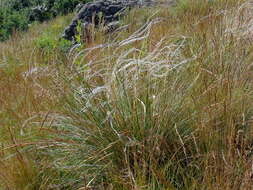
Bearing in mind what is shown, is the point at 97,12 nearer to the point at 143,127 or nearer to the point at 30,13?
the point at 143,127

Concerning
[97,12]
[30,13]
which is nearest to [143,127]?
[97,12]

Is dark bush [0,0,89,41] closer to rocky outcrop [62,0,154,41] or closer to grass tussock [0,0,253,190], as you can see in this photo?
rocky outcrop [62,0,154,41]

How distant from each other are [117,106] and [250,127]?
2.34 ft

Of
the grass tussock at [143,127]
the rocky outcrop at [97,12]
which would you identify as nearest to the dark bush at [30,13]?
the rocky outcrop at [97,12]

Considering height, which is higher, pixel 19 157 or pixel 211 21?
pixel 211 21

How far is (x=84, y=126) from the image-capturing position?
7.47 ft

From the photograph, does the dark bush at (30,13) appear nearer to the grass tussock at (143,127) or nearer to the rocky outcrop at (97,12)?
the rocky outcrop at (97,12)

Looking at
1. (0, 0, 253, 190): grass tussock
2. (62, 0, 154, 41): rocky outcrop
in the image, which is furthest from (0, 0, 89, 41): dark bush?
(0, 0, 253, 190): grass tussock

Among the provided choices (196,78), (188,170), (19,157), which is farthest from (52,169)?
(196,78)

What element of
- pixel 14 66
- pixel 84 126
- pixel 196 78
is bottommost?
pixel 14 66

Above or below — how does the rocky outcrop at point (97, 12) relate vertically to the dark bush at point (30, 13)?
above

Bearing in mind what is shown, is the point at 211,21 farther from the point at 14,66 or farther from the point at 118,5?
the point at 118,5

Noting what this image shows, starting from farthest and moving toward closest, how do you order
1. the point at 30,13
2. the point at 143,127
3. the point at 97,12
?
1. the point at 30,13
2. the point at 97,12
3. the point at 143,127

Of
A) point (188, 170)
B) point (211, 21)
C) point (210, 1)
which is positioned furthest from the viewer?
point (210, 1)
